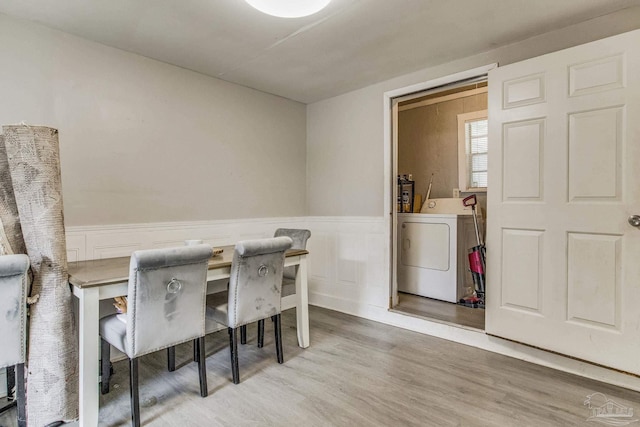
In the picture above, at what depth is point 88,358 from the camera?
5.45 feet

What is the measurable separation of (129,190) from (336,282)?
2.23 metres

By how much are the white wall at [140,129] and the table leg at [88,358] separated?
103 centimetres

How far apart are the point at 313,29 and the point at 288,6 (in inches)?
29.6

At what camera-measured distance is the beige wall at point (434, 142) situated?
14.5 ft

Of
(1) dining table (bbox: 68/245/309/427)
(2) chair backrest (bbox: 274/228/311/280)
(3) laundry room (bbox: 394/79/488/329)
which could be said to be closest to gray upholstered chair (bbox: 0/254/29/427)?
(1) dining table (bbox: 68/245/309/427)

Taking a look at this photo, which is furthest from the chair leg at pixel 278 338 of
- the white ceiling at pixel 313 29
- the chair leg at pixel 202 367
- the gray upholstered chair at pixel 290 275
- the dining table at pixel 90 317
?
the white ceiling at pixel 313 29

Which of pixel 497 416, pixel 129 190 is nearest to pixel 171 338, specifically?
pixel 129 190

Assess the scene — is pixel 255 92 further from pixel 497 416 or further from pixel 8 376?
pixel 497 416

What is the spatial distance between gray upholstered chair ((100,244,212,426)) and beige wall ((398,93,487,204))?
3541 millimetres

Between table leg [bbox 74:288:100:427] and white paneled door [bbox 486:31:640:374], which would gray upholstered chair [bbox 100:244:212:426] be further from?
white paneled door [bbox 486:31:640:374]

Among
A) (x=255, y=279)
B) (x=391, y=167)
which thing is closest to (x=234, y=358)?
(x=255, y=279)

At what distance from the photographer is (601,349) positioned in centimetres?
209

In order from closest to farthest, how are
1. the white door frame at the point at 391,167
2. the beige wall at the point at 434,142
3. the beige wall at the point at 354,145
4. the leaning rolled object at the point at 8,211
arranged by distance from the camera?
the leaning rolled object at the point at 8,211
the beige wall at the point at 354,145
the white door frame at the point at 391,167
the beige wall at the point at 434,142

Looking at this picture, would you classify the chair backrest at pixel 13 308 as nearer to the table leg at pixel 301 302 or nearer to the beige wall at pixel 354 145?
the table leg at pixel 301 302
